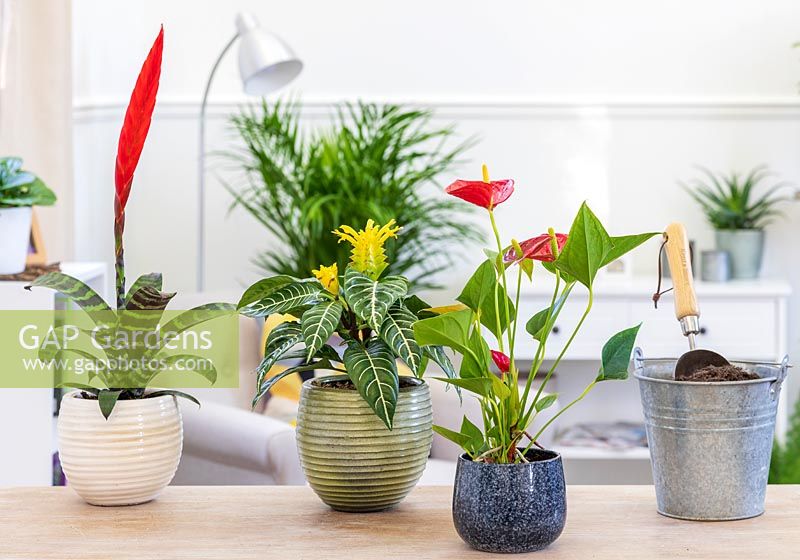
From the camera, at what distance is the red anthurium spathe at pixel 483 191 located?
0.96 m

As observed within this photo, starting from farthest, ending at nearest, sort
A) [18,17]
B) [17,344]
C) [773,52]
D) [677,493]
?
[773,52] < [18,17] < [17,344] < [677,493]

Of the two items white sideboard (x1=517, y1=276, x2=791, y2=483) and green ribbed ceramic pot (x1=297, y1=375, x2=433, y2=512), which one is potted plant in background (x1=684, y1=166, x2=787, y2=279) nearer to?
white sideboard (x1=517, y1=276, x2=791, y2=483)

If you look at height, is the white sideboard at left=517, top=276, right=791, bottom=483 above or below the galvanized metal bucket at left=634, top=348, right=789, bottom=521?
below

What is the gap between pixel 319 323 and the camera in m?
1.01

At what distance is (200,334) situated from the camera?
10.6 ft

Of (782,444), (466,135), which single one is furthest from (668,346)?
(466,135)

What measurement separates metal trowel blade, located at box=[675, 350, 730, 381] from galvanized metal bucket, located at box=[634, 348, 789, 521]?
46 mm

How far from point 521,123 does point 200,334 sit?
4.71 feet

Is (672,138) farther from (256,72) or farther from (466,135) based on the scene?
(256,72)

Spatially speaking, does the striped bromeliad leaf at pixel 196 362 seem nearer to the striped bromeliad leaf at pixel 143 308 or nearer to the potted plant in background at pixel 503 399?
the striped bromeliad leaf at pixel 143 308

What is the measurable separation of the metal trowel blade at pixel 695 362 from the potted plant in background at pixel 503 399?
0.38ft

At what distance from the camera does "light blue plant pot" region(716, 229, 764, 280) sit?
3.53 metres

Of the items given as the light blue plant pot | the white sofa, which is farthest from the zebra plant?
the light blue plant pot

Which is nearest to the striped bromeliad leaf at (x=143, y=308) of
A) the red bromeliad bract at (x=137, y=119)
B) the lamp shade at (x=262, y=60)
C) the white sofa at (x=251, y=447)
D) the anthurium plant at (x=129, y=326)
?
the anthurium plant at (x=129, y=326)
